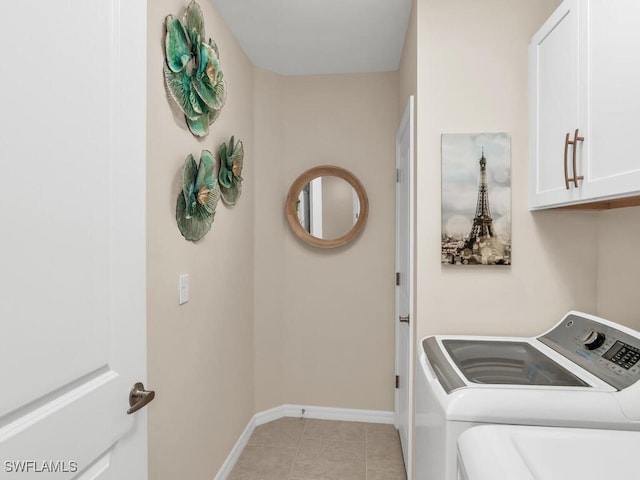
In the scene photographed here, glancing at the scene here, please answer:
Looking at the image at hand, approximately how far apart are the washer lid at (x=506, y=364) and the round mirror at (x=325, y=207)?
127 centimetres

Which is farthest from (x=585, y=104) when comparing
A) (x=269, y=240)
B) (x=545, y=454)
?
(x=269, y=240)

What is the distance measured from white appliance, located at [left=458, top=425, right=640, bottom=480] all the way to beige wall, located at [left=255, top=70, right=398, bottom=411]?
186 cm

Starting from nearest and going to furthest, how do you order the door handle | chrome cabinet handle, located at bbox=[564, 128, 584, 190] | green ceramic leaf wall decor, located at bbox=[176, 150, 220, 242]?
1. the door handle
2. chrome cabinet handle, located at bbox=[564, 128, 584, 190]
3. green ceramic leaf wall decor, located at bbox=[176, 150, 220, 242]

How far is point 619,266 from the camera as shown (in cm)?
158

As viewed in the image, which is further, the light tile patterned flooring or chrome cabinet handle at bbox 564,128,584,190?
the light tile patterned flooring

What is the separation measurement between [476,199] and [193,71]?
1.38 meters

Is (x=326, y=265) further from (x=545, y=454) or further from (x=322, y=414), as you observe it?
(x=545, y=454)

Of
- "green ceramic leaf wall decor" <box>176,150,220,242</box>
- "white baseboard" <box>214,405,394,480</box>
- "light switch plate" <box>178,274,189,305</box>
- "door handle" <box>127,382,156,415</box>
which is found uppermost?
"green ceramic leaf wall decor" <box>176,150,220,242</box>

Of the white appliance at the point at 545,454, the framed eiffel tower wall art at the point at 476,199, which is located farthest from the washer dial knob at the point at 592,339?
the white appliance at the point at 545,454

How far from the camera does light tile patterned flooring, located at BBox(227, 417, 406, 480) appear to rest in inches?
85.4

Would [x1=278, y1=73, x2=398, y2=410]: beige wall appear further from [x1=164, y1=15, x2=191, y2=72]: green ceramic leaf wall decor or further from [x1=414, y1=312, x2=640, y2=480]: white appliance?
[x1=164, y1=15, x2=191, y2=72]: green ceramic leaf wall decor

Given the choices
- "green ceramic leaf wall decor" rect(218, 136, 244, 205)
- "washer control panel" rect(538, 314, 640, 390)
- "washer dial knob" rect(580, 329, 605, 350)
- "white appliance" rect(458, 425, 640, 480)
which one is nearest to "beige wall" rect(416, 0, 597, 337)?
"washer control panel" rect(538, 314, 640, 390)

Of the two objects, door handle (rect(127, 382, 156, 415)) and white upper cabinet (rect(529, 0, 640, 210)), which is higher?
white upper cabinet (rect(529, 0, 640, 210))

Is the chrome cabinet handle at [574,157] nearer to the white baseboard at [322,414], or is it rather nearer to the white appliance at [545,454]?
the white appliance at [545,454]
